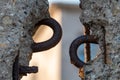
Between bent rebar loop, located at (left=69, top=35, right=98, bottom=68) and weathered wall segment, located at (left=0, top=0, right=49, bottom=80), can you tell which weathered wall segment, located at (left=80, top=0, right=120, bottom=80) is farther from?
weathered wall segment, located at (left=0, top=0, right=49, bottom=80)

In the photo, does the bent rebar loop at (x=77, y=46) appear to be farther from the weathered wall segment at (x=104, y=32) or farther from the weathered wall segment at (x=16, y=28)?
the weathered wall segment at (x=16, y=28)

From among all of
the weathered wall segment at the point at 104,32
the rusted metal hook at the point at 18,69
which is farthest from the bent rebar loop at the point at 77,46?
the rusted metal hook at the point at 18,69

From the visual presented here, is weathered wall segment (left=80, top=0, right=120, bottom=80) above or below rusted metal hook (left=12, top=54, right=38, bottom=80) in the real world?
above

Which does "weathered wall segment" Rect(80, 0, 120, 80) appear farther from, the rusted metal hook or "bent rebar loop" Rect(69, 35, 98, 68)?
the rusted metal hook

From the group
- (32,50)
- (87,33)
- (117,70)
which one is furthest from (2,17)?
(117,70)

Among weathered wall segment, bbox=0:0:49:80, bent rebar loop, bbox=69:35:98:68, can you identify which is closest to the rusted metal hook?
weathered wall segment, bbox=0:0:49:80

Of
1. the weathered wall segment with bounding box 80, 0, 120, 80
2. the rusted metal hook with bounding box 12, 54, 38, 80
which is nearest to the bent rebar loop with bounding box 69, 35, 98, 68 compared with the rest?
the weathered wall segment with bounding box 80, 0, 120, 80

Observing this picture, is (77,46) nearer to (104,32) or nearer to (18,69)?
(104,32)

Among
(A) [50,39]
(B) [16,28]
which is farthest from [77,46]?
(B) [16,28]
